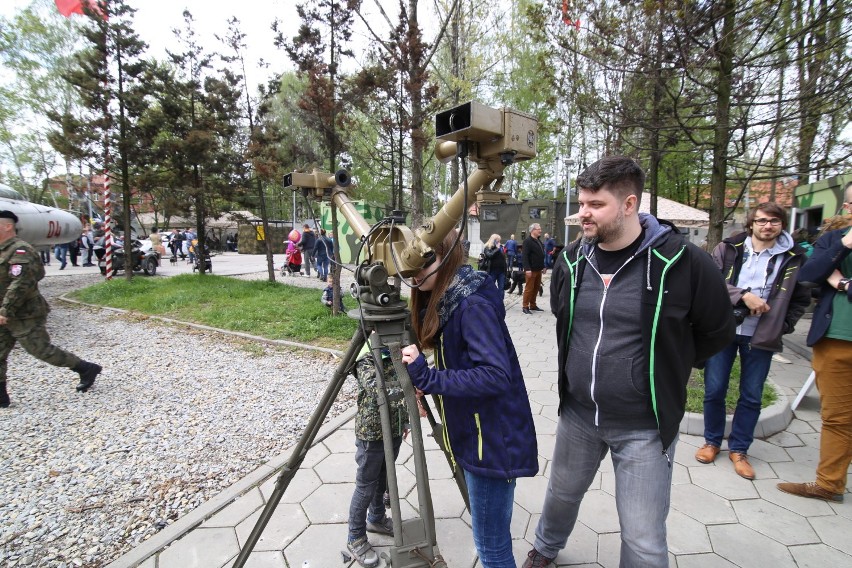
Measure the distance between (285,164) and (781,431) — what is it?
954 cm

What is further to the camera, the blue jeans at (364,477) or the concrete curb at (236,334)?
the concrete curb at (236,334)

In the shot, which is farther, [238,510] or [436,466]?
[436,466]

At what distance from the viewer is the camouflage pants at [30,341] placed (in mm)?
4328

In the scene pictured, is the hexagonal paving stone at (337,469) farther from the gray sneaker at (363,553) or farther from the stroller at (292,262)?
the stroller at (292,262)

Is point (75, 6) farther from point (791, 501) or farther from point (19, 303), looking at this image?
point (791, 501)

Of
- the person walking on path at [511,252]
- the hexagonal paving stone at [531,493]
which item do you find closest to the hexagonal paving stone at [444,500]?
the hexagonal paving stone at [531,493]

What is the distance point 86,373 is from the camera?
473 centimetres

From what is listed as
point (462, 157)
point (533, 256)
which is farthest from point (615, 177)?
point (533, 256)

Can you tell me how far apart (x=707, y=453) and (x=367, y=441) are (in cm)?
275

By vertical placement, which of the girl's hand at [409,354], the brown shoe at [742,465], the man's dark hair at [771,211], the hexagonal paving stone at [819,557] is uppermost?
the man's dark hair at [771,211]

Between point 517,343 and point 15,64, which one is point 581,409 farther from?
point 15,64

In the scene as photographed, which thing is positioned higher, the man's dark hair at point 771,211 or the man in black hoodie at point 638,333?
the man's dark hair at point 771,211

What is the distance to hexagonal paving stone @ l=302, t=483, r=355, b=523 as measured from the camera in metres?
2.70

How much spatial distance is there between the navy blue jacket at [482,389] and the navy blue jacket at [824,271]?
2.37 metres
